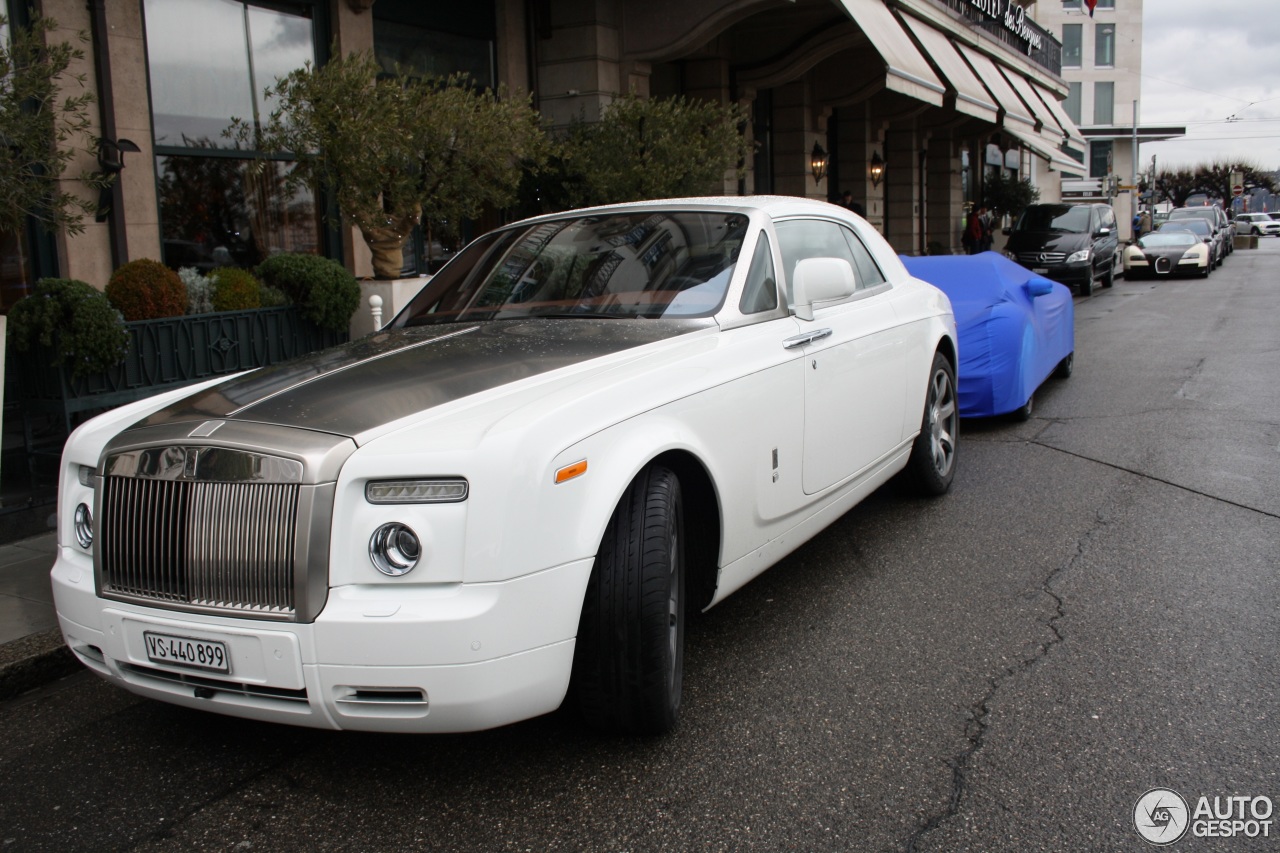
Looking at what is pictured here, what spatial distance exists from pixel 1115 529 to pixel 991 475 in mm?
1297

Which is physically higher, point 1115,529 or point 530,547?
point 530,547

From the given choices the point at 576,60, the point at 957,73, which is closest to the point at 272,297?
the point at 576,60

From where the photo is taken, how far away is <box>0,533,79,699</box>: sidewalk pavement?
423 centimetres

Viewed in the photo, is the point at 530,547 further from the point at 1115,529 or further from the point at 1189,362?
the point at 1189,362

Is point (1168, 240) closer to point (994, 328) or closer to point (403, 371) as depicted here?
Answer: point (994, 328)

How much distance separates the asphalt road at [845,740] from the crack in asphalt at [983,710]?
0.4 inches

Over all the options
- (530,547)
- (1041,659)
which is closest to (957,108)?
(1041,659)

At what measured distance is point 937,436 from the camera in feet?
20.7

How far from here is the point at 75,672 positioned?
445cm

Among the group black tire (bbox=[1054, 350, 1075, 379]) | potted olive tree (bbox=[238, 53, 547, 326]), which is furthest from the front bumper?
black tire (bbox=[1054, 350, 1075, 379])

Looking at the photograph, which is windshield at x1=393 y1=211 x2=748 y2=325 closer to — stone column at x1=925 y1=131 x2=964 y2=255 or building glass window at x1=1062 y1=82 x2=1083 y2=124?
stone column at x1=925 y1=131 x2=964 y2=255

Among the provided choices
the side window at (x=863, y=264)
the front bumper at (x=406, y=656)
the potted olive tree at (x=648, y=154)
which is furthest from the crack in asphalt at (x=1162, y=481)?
the potted olive tree at (x=648, y=154)

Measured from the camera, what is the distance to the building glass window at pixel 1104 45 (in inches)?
2849

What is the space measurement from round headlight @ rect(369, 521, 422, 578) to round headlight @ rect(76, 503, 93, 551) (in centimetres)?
115
